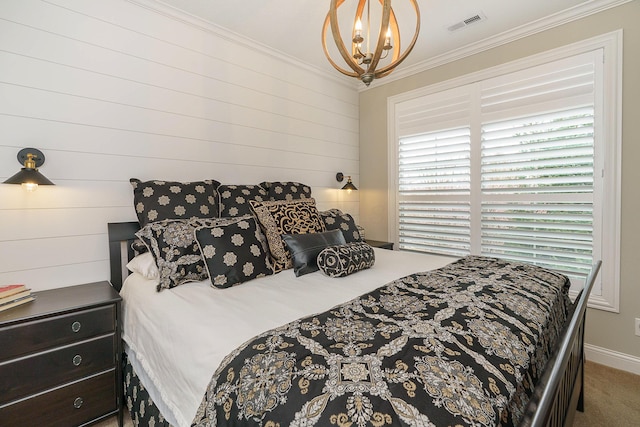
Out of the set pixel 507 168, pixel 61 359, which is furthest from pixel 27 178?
pixel 507 168

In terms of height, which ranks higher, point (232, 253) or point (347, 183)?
point (347, 183)

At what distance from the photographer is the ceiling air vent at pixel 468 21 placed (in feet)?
8.04

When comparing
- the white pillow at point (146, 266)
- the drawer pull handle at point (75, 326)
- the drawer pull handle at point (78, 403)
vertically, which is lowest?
the drawer pull handle at point (78, 403)

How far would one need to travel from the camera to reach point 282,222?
2.12m

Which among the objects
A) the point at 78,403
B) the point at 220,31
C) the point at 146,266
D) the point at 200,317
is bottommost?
the point at 78,403

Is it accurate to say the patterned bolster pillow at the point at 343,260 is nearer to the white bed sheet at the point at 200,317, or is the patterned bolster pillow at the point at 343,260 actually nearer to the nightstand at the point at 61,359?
the white bed sheet at the point at 200,317

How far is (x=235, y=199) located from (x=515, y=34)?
9.15ft

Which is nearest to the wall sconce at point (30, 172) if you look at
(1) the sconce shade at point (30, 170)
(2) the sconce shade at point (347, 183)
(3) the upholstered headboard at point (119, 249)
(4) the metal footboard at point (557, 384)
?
(1) the sconce shade at point (30, 170)

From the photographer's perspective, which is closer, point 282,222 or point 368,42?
point 368,42

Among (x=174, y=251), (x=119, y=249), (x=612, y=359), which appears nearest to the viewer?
(x=174, y=251)

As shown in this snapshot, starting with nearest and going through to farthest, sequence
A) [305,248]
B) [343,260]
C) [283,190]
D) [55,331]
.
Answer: [55,331] → [343,260] → [305,248] → [283,190]

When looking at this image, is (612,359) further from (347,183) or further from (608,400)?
(347,183)

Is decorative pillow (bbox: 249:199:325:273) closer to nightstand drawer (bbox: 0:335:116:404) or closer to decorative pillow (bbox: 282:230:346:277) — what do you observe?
decorative pillow (bbox: 282:230:346:277)

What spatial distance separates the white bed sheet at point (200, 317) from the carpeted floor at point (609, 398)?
1262mm
